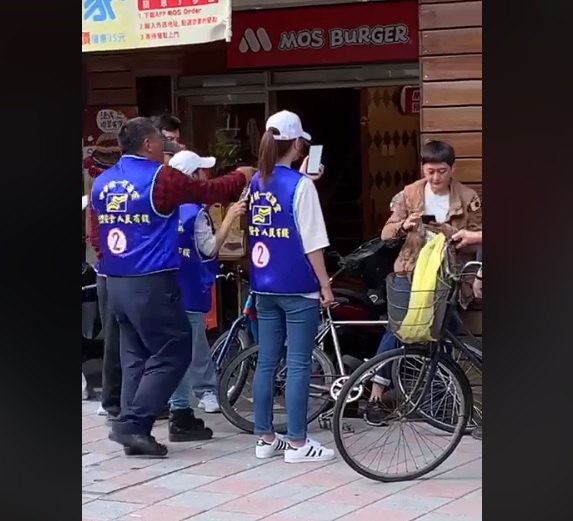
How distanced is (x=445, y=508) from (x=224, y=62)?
5.38m

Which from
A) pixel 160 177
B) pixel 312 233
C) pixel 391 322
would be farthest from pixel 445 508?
pixel 160 177

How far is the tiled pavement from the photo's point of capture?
5.13 metres

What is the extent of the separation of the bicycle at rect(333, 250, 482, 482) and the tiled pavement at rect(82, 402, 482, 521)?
0.13 m

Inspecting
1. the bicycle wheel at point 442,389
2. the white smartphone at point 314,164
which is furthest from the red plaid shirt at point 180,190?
the bicycle wheel at point 442,389

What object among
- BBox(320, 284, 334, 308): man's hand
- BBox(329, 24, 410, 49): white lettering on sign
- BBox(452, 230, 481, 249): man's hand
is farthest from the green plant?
BBox(320, 284, 334, 308): man's hand

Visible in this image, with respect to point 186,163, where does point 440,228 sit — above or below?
below

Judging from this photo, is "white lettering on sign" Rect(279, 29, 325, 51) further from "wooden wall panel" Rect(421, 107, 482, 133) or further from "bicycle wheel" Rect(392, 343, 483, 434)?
"bicycle wheel" Rect(392, 343, 483, 434)

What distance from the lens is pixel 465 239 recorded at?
19.9 ft

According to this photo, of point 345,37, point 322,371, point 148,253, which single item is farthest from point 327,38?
point 148,253

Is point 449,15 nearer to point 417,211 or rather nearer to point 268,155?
point 417,211

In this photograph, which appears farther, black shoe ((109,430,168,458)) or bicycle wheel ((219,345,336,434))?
bicycle wheel ((219,345,336,434))

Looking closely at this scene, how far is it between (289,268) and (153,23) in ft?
8.60

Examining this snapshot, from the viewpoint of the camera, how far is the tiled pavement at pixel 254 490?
16.8ft
